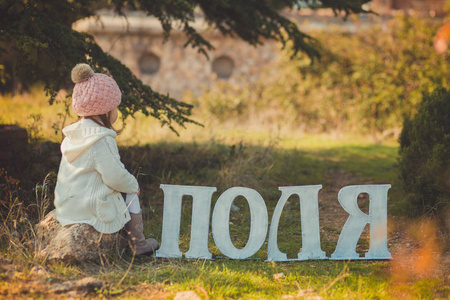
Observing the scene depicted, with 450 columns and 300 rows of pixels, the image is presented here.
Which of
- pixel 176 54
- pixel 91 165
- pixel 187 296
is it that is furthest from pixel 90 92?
pixel 176 54

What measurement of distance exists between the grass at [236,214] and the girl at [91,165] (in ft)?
1.16

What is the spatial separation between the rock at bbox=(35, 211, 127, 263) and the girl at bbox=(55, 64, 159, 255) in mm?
69

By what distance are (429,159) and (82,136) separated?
3.19 m

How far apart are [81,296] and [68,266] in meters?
0.56

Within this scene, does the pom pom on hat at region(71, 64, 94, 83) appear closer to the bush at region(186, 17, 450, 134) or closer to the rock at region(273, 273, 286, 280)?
the rock at region(273, 273, 286, 280)

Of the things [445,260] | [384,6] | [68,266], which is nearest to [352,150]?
[445,260]

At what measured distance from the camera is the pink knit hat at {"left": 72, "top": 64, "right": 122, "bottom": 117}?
123 inches

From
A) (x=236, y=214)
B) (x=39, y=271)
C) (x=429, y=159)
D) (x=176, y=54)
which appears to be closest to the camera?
(x=39, y=271)

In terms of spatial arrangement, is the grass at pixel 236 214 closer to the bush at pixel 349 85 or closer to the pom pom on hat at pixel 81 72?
the pom pom on hat at pixel 81 72

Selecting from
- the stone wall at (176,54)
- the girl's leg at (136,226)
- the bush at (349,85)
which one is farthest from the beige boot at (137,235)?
the stone wall at (176,54)

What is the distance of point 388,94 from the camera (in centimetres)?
977

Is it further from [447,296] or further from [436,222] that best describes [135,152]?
[447,296]

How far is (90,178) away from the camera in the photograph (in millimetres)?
3174

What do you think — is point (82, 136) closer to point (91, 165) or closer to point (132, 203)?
point (91, 165)
